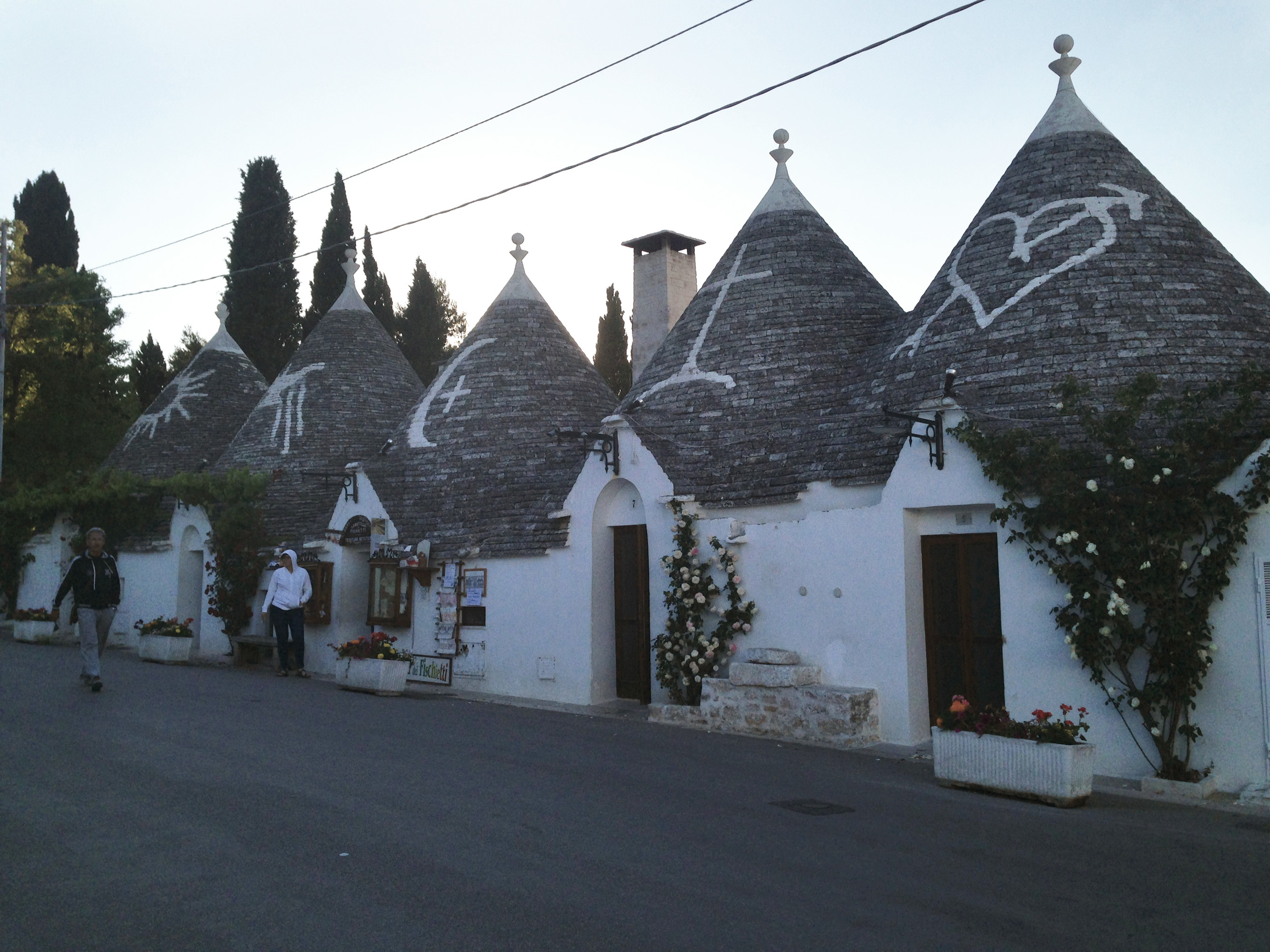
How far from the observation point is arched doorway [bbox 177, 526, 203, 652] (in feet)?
72.6

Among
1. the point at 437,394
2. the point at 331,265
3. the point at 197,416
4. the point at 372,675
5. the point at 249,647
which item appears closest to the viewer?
the point at 372,675

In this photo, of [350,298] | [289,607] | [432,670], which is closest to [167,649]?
[289,607]

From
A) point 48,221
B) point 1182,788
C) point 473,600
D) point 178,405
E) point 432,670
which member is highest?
point 48,221

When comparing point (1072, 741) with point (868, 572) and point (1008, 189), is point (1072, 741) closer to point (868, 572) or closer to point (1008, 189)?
point (868, 572)

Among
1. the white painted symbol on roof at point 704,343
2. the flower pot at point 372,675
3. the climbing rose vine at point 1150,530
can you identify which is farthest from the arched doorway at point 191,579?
the climbing rose vine at point 1150,530

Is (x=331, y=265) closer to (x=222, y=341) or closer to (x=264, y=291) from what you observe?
(x=264, y=291)

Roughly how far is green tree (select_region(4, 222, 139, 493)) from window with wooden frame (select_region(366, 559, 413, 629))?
18.5m

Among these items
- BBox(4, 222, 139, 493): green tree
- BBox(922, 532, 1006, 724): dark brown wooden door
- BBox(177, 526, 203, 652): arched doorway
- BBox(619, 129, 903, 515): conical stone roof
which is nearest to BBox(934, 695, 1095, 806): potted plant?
BBox(922, 532, 1006, 724): dark brown wooden door

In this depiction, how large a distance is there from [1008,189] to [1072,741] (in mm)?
7631

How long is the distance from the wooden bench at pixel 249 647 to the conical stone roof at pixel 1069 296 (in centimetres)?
1167

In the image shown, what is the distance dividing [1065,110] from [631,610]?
8718mm

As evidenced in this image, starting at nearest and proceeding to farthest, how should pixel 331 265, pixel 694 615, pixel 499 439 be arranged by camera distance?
1. pixel 694 615
2. pixel 499 439
3. pixel 331 265

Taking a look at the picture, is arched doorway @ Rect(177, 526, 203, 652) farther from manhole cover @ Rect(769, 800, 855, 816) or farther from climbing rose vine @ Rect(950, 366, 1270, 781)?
climbing rose vine @ Rect(950, 366, 1270, 781)

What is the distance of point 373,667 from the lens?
46.2 ft
